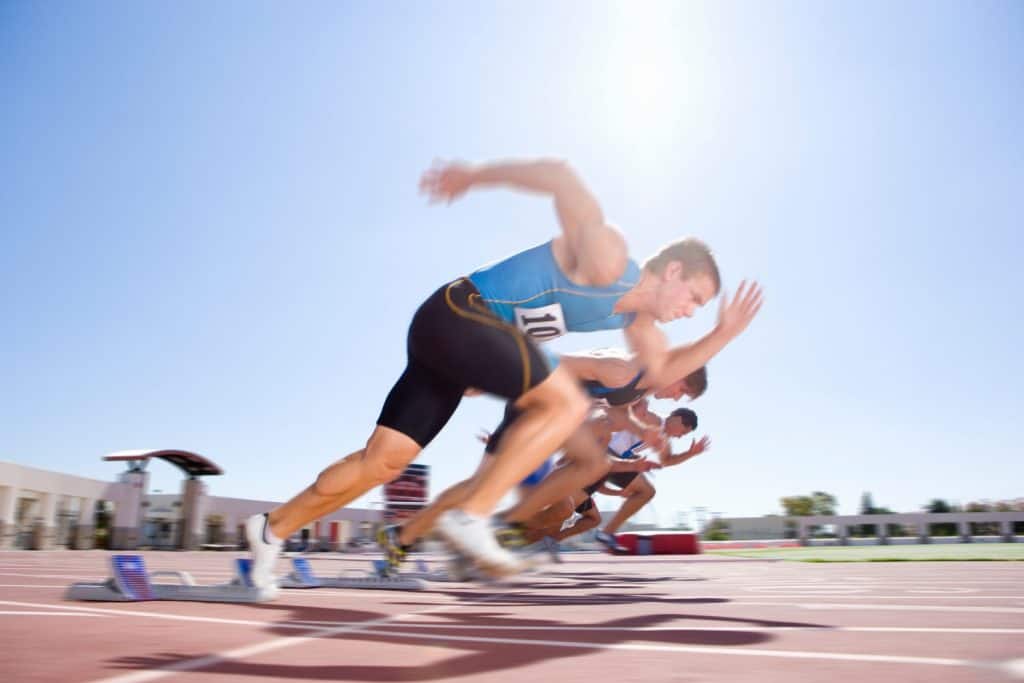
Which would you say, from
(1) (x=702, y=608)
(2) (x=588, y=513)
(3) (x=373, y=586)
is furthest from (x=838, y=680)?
(2) (x=588, y=513)

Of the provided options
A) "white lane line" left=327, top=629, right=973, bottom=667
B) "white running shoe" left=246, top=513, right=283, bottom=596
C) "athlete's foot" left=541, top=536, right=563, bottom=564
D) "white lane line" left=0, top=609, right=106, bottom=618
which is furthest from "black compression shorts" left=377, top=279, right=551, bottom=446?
"athlete's foot" left=541, top=536, right=563, bottom=564

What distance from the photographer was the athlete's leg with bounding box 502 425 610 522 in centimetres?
539

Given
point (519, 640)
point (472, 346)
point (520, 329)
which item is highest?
point (520, 329)

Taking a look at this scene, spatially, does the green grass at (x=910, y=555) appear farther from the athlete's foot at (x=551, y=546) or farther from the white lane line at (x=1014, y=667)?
the white lane line at (x=1014, y=667)

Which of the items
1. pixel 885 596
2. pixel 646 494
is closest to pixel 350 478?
pixel 885 596

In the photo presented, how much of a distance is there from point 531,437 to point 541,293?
600 mm

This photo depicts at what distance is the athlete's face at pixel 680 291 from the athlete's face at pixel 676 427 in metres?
5.14

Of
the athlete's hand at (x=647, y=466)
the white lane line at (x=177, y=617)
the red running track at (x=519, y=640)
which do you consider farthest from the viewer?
the athlete's hand at (x=647, y=466)

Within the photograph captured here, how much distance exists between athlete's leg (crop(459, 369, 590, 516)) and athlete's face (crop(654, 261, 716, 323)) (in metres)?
0.64

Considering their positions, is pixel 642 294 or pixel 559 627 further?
pixel 642 294

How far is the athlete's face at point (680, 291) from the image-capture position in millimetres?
3000

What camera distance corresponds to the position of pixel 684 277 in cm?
300

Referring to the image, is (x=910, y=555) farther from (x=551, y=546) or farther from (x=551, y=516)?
(x=551, y=516)

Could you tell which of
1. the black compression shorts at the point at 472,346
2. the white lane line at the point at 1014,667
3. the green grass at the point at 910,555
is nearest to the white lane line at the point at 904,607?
the white lane line at the point at 1014,667
